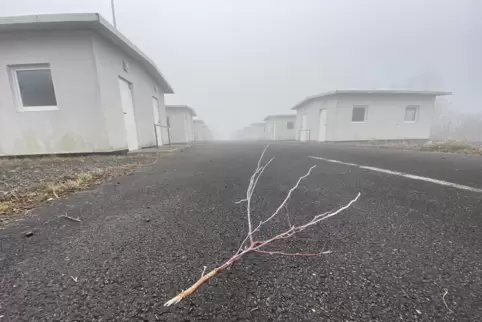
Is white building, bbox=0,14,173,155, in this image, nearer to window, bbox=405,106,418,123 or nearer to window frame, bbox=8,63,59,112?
window frame, bbox=8,63,59,112

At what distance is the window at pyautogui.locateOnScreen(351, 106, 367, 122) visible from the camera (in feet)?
42.4

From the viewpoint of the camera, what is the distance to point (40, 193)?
2.10 metres

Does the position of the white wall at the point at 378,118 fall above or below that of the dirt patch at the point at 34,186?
above

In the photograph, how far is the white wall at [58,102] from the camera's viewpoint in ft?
16.1

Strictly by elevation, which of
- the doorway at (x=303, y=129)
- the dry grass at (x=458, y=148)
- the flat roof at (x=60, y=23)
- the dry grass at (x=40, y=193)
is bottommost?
the dry grass at (x=458, y=148)

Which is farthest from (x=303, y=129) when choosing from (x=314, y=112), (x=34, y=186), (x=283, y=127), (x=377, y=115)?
(x=34, y=186)

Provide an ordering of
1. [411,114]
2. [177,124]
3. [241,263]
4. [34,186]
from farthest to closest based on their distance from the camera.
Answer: [177,124] → [411,114] → [34,186] → [241,263]

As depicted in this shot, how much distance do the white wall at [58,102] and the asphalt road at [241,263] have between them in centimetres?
425

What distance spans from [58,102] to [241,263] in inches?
252

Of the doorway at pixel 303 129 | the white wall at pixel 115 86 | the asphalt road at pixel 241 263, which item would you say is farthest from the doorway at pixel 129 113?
the doorway at pixel 303 129

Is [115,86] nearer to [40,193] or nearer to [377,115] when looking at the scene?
[40,193]

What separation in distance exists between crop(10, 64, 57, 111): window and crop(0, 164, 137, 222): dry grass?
3.82 meters

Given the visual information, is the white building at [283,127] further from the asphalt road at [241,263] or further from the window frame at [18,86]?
the asphalt road at [241,263]

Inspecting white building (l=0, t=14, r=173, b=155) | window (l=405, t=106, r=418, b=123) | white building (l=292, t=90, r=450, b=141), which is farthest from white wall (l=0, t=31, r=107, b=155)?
window (l=405, t=106, r=418, b=123)
